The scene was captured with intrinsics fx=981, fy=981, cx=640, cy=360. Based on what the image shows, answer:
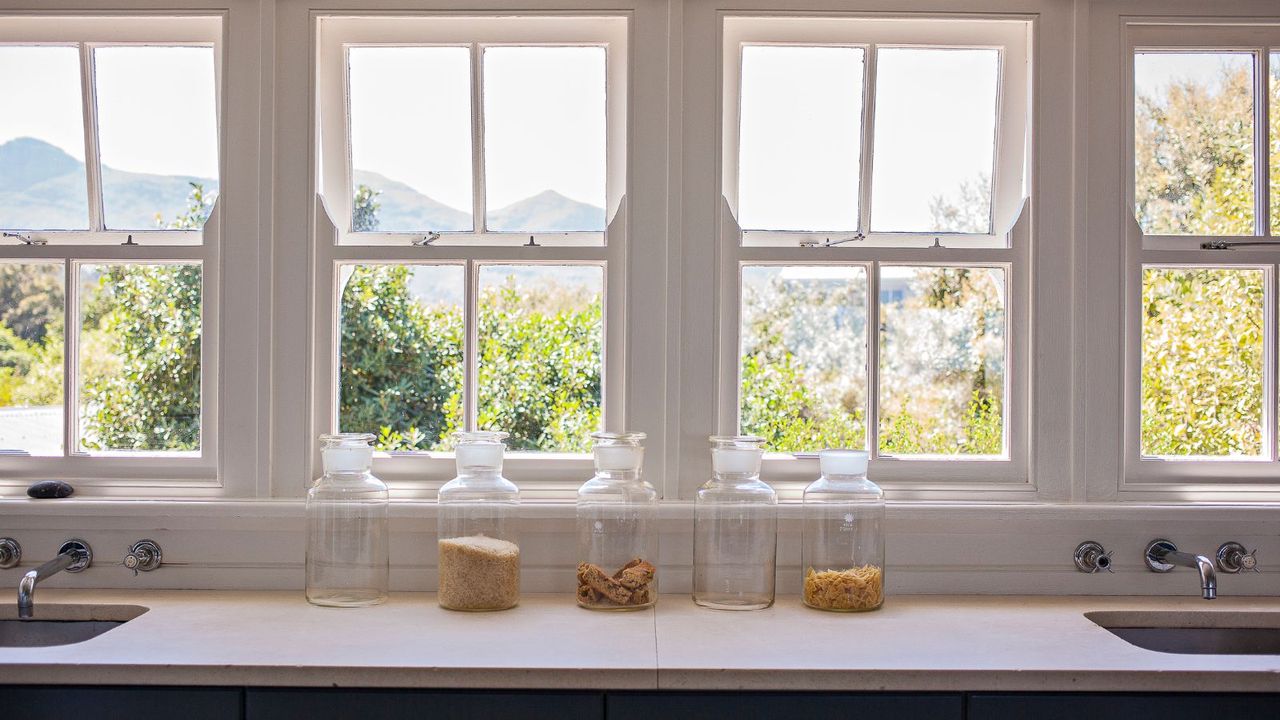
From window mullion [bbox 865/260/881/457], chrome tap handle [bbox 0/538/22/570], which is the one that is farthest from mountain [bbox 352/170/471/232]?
chrome tap handle [bbox 0/538/22/570]

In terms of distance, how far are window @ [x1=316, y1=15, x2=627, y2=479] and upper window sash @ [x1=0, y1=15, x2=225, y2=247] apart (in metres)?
0.32

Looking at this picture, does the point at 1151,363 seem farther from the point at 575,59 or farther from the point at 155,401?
the point at 155,401

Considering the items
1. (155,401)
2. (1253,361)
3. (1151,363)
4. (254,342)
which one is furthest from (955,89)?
(155,401)

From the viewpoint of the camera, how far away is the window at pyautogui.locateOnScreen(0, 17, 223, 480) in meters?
2.57

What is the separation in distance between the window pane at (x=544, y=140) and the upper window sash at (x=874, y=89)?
35 cm

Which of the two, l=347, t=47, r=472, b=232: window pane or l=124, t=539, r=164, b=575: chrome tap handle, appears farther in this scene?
l=347, t=47, r=472, b=232: window pane

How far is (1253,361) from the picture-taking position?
2.58 metres

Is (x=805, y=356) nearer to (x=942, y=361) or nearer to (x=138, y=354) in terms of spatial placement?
(x=942, y=361)

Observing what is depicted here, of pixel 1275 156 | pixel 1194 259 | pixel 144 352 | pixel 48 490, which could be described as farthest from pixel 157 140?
pixel 1275 156

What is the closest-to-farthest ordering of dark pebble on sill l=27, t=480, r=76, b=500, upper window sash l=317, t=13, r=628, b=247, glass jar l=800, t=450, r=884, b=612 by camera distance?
1. glass jar l=800, t=450, r=884, b=612
2. dark pebble on sill l=27, t=480, r=76, b=500
3. upper window sash l=317, t=13, r=628, b=247

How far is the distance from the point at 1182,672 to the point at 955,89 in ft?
4.99

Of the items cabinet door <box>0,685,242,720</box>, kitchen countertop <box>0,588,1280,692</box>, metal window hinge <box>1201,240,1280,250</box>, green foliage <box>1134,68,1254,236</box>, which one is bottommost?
cabinet door <box>0,685,242,720</box>

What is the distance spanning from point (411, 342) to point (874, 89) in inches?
54.4

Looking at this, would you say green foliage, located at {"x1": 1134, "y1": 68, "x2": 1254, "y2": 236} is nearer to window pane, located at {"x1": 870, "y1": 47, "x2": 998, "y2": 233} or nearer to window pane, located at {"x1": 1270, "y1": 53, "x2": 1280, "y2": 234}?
window pane, located at {"x1": 1270, "y1": 53, "x2": 1280, "y2": 234}
